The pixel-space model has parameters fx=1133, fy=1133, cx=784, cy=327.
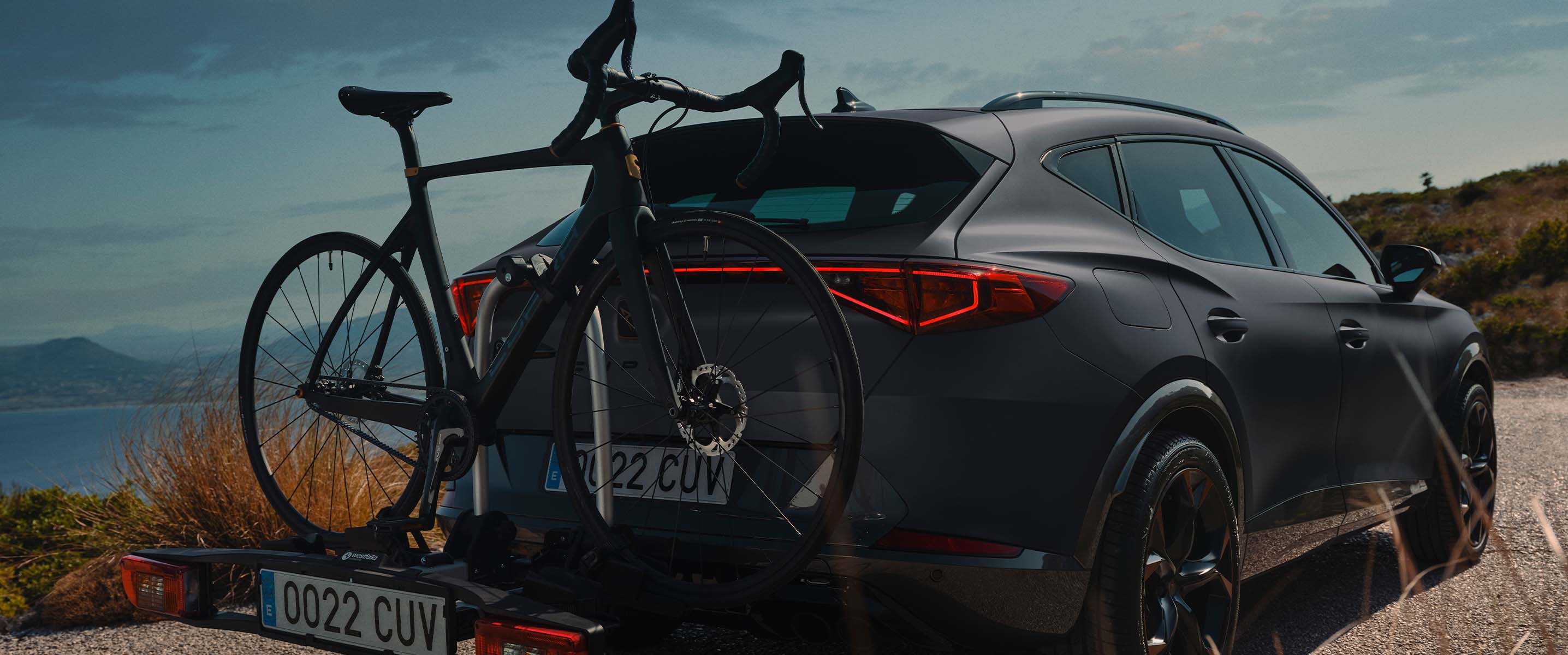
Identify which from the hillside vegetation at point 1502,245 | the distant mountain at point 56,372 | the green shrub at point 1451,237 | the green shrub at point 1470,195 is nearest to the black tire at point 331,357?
the hillside vegetation at point 1502,245

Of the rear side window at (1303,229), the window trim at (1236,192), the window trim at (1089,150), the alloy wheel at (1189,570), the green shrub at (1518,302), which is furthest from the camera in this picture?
the green shrub at (1518,302)

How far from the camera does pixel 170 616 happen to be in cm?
278

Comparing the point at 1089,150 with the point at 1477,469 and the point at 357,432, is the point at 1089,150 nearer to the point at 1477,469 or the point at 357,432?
the point at 357,432

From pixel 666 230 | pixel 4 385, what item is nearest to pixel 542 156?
pixel 666 230

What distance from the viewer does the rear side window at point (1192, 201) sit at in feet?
10.2

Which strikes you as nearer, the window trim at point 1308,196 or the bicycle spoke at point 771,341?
the bicycle spoke at point 771,341

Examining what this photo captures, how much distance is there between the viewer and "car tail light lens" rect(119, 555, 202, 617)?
108 inches

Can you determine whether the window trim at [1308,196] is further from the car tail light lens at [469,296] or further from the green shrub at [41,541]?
the green shrub at [41,541]

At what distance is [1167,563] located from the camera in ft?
8.92

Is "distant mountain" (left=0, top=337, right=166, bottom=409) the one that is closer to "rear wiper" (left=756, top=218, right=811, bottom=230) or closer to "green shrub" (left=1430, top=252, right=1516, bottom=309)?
"green shrub" (left=1430, top=252, right=1516, bottom=309)

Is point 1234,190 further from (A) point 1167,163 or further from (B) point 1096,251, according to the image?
(B) point 1096,251

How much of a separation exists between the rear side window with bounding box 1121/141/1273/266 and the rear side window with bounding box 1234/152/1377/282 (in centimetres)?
21

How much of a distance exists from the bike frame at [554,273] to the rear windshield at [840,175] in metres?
0.29

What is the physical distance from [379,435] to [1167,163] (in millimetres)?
2436
